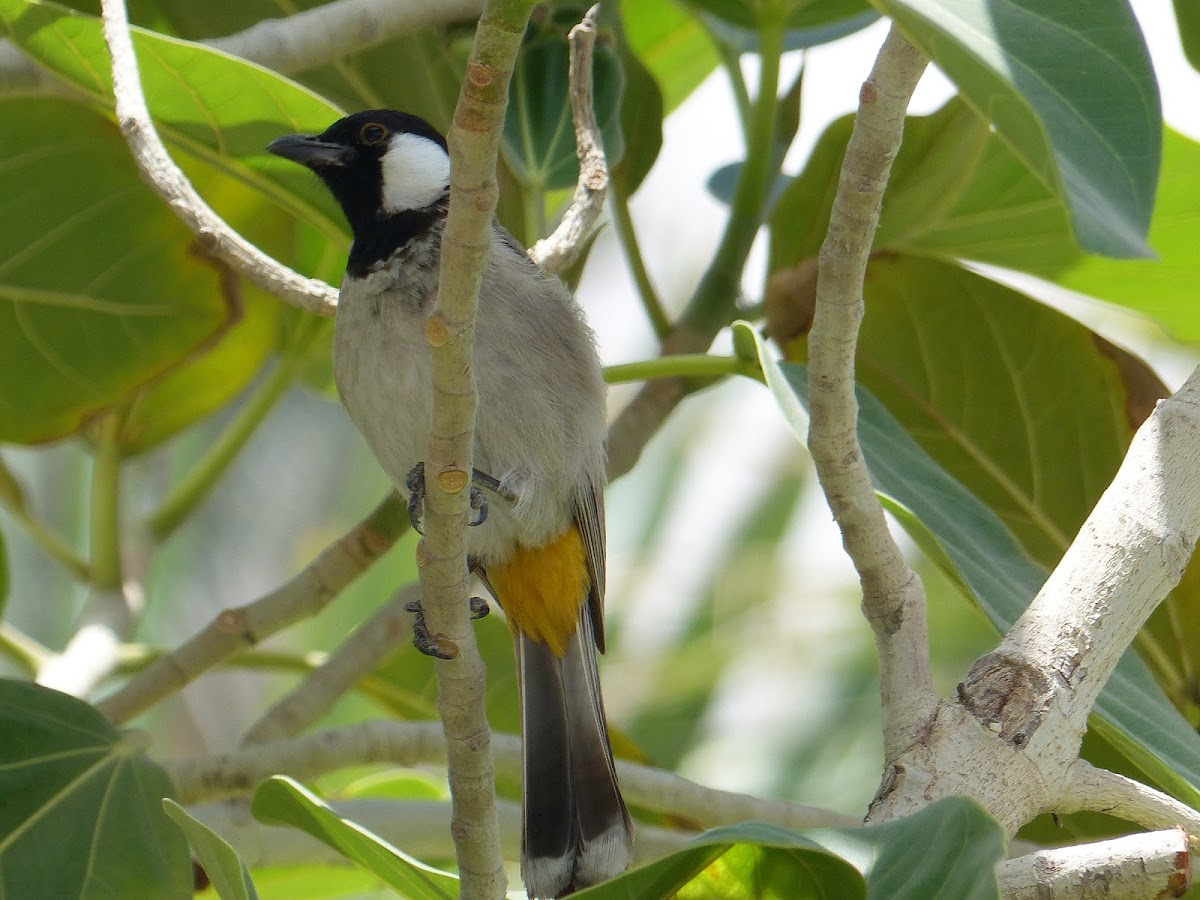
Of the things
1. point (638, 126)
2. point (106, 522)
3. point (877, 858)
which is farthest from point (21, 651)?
point (877, 858)

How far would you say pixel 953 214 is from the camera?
2.03 metres

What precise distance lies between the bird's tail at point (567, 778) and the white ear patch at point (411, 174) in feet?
2.10

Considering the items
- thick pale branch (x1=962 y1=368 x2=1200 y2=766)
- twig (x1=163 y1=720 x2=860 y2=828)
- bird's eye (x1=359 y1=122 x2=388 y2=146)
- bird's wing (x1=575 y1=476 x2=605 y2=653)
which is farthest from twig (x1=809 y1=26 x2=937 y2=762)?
bird's eye (x1=359 y1=122 x2=388 y2=146)

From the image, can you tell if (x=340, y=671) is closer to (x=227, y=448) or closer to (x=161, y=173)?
(x=227, y=448)

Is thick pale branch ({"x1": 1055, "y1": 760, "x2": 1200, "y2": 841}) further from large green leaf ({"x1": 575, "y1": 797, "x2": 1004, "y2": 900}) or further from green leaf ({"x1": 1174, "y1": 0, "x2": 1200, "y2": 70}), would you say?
green leaf ({"x1": 1174, "y1": 0, "x2": 1200, "y2": 70})

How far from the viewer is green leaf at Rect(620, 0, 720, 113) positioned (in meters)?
2.34

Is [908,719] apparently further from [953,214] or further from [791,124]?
[791,124]

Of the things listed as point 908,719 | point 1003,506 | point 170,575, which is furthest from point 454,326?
point 170,575

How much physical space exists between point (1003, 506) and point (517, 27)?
59.9 inches

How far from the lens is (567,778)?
69.6 inches

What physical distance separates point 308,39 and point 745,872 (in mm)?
1111

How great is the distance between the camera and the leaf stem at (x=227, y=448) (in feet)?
6.56

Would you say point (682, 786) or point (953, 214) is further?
point (953, 214)

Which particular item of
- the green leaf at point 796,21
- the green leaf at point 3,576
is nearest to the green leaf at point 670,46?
the green leaf at point 796,21
